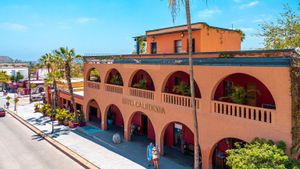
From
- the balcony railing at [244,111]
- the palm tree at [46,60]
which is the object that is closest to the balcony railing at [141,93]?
the balcony railing at [244,111]

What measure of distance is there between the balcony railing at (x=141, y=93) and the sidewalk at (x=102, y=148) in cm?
479

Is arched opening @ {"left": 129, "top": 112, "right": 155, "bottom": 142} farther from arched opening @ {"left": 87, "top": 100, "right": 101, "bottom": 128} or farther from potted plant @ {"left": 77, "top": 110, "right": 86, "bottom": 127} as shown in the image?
potted plant @ {"left": 77, "top": 110, "right": 86, "bottom": 127}

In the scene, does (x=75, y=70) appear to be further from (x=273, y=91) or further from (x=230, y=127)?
(x=273, y=91)

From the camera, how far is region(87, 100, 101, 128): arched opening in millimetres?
30198

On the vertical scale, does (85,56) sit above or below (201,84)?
above

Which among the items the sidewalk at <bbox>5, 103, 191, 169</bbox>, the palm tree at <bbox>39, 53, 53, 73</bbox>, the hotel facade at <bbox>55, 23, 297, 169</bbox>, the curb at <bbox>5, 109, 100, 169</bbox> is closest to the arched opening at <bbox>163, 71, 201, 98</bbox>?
the hotel facade at <bbox>55, 23, 297, 169</bbox>

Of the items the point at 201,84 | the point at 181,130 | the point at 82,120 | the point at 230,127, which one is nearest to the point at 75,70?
the point at 82,120

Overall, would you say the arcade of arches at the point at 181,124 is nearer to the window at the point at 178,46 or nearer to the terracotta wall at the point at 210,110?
the terracotta wall at the point at 210,110

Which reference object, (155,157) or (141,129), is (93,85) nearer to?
(141,129)

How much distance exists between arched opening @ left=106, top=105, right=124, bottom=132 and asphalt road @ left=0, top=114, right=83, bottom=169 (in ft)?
25.0

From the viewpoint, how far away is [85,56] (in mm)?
28547

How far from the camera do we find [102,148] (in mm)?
21719

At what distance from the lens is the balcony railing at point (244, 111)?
12644 millimetres

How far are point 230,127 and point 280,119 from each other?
120 inches
